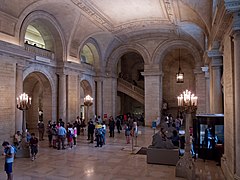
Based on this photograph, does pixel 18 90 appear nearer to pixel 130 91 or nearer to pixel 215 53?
pixel 215 53

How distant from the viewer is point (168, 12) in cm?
1404

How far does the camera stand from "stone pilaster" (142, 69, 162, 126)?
69.8 ft

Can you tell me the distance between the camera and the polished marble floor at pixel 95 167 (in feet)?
24.4

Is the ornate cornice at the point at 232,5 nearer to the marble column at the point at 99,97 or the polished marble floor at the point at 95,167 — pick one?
the polished marble floor at the point at 95,167

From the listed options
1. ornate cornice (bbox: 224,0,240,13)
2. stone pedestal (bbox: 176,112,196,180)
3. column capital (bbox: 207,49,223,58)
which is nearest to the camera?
ornate cornice (bbox: 224,0,240,13)

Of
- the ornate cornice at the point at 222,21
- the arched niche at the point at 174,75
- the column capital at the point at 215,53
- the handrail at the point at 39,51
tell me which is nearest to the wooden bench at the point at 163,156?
the column capital at the point at 215,53

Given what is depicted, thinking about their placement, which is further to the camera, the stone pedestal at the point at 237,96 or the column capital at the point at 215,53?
the column capital at the point at 215,53

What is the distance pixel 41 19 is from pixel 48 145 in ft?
24.5

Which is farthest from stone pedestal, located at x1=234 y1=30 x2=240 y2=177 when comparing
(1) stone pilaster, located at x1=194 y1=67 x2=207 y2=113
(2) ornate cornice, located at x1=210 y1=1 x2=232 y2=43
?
(1) stone pilaster, located at x1=194 y1=67 x2=207 y2=113

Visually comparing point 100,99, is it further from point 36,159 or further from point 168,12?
point 36,159

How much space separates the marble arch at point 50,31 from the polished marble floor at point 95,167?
7.10 metres

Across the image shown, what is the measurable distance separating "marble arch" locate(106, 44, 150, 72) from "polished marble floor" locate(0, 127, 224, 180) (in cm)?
1201

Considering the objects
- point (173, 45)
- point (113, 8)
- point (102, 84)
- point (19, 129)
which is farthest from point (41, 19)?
point (173, 45)

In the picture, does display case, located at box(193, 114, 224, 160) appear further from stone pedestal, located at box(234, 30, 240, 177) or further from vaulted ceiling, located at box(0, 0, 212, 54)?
vaulted ceiling, located at box(0, 0, 212, 54)
